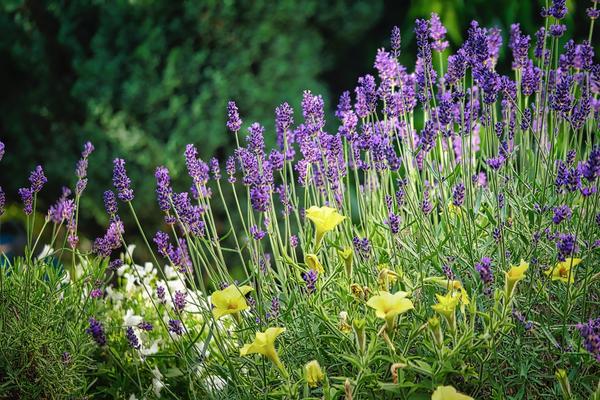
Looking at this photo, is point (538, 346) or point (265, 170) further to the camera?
point (265, 170)

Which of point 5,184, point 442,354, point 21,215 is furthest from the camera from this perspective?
point 21,215

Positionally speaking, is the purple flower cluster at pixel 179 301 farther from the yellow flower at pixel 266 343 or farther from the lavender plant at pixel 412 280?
the yellow flower at pixel 266 343

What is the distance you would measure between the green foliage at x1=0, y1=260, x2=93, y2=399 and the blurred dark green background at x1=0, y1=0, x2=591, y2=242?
2.22 meters

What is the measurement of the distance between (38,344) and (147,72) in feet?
8.65

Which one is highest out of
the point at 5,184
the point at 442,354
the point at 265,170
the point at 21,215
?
the point at 265,170

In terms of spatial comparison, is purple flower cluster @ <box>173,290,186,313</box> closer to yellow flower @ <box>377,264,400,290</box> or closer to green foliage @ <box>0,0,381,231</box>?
yellow flower @ <box>377,264,400,290</box>

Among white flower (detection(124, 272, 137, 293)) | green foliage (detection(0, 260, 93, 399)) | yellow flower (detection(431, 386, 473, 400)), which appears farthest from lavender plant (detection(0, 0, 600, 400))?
white flower (detection(124, 272, 137, 293))

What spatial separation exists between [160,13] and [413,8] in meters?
1.56

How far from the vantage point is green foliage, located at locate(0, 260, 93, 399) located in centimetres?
235

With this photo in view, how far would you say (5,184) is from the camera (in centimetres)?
527

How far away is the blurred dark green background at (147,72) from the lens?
15.3ft

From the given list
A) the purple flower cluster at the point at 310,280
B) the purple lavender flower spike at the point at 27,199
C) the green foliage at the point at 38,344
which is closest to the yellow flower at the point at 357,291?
the purple flower cluster at the point at 310,280

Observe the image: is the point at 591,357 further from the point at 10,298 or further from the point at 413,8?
the point at 413,8

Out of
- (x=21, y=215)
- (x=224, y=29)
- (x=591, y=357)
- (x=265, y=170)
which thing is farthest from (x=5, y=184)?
(x=591, y=357)
